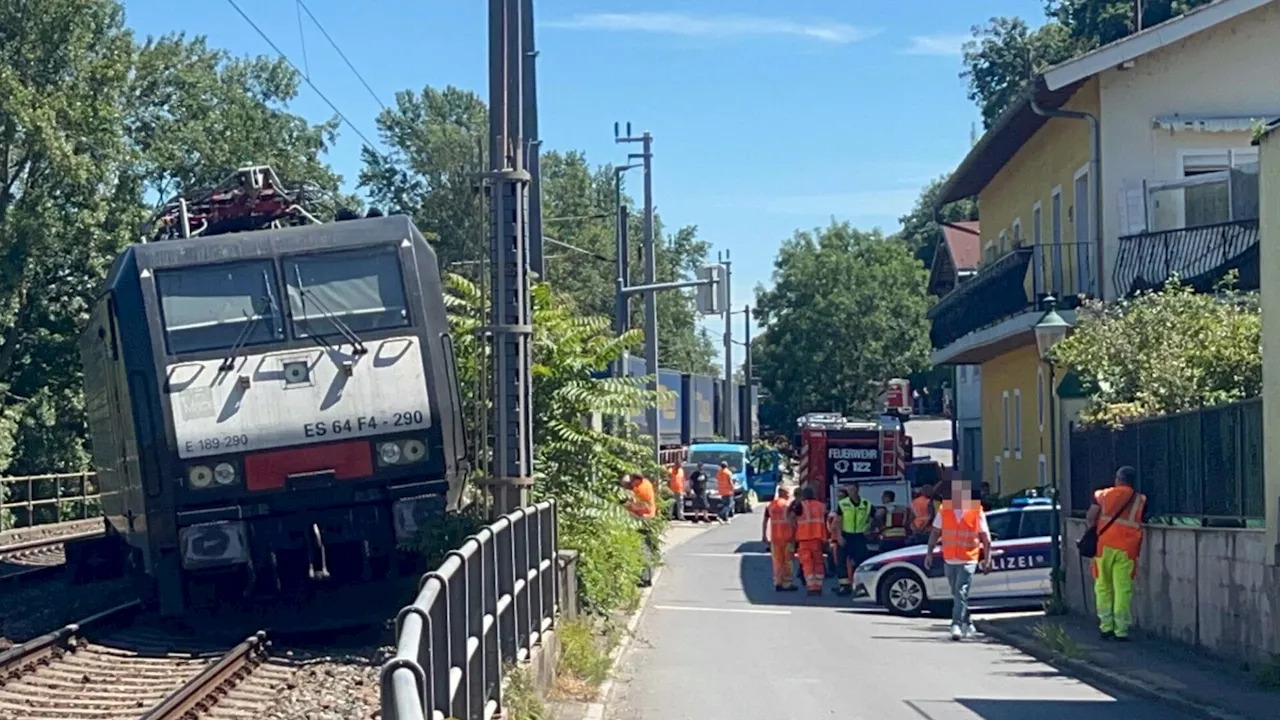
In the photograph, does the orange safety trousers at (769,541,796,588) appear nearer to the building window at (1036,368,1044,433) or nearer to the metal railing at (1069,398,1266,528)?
the building window at (1036,368,1044,433)

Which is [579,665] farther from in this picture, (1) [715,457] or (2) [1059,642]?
(1) [715,457]

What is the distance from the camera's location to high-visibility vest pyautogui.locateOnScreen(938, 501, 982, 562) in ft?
57.5

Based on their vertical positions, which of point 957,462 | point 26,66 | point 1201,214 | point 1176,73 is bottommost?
point 957,462

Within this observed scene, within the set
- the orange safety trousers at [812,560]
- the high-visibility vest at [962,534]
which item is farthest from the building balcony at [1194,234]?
the high-visibility vest at [962,534]

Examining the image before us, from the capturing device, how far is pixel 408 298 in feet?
45.6

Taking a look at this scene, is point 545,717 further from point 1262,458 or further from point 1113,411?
point 1113,411

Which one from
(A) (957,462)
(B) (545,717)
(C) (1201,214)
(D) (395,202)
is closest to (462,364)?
(B) (545,717)

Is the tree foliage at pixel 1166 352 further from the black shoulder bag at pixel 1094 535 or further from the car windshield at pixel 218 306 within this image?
the car windshield at pixel 218 306

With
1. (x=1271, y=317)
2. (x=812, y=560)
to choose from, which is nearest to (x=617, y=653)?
(x=1271, y=317)

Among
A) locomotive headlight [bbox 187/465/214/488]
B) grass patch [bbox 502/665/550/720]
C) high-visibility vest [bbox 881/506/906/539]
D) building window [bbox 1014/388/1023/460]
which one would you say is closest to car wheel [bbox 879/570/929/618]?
high-visibility vest [bbox 881/506/906/539]

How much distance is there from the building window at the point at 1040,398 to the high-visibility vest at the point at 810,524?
18.6 ft

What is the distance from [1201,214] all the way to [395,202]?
2316 inches

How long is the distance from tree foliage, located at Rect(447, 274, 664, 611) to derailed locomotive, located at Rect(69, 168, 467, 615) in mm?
1776

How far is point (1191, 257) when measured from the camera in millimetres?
22812
